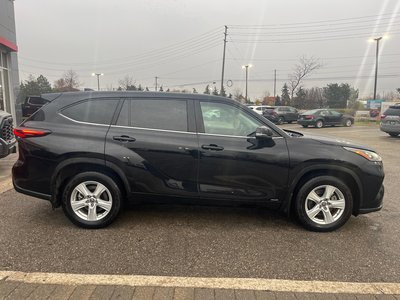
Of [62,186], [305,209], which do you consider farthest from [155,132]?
[305,209]

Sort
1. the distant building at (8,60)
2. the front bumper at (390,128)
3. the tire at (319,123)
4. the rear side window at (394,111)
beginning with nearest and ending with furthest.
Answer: the distant building at (8,60)
the front bumper at (390,128)
the rear side window at (394,111)
the tire at (319,123)

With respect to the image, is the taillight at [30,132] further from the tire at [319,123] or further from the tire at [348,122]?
the tire at [348,122]

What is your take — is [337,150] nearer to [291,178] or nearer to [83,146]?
[291,178]

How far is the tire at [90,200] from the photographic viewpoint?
14.1ft

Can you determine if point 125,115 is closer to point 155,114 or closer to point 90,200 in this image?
point 155,114

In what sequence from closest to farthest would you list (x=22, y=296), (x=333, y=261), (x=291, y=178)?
(x=22, y=296)
(x=333, y=261)
(x=291, y=178)

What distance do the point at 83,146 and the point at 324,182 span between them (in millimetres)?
2966

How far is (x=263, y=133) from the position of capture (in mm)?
4238

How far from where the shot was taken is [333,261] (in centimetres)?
361

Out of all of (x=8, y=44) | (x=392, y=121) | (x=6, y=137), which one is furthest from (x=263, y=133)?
(x=392, y=121)

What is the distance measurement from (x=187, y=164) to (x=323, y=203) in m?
1.75

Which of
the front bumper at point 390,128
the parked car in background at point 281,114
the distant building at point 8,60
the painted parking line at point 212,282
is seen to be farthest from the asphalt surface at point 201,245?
the parked car in background at point 281,114

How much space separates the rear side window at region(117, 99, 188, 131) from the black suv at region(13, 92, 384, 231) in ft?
0.04

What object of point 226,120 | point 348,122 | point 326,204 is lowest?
point 348,122
